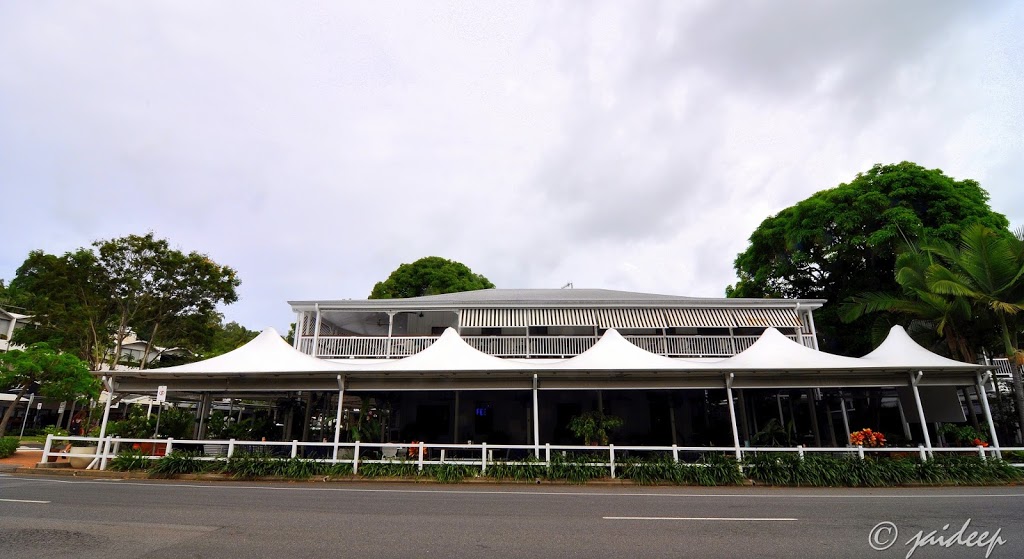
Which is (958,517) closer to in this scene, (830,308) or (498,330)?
(498,330)

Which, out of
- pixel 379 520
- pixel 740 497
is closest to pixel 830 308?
pixel 740 497

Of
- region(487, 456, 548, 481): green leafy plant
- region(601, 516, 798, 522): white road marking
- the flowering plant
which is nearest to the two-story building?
the flowering plant

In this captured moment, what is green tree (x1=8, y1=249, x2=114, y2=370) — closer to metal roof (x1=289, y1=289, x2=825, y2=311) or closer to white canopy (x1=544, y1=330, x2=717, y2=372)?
metal roof (x1=289, y1=289, x2=825, y2=311)

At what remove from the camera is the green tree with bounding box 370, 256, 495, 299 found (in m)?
40.7

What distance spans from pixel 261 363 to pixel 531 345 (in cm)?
976

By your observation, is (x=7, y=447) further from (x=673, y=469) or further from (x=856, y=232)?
(x=856, y=232)

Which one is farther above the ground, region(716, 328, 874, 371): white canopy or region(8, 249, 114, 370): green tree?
region(8, 249, 114, 370): green tree

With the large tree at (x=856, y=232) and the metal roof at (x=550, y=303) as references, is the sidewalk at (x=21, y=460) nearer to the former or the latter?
the metal roof at (x=550, y=303)

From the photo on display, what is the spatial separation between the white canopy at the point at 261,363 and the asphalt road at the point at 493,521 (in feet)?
11.7

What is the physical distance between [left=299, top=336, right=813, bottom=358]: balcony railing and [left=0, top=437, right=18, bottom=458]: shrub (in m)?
9.99

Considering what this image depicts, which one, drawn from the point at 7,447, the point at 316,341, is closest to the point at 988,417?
the point at 316,341

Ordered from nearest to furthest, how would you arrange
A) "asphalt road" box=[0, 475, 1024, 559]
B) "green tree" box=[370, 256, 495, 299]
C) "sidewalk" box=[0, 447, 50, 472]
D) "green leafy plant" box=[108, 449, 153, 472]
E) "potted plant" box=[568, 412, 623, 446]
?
"asphalt road" box=[0, 475, 1024, 559] < "green leafy plant" box=[108, 449, 153, 472] < "potted plant" box=[568, 412, 623, 446] < "sidewalk" box=[0, 447, 50, 472] < "green tree" box=[370, 256, 495, 299]

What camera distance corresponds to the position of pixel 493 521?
741 cm

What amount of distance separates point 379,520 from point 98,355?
29.0 metres
